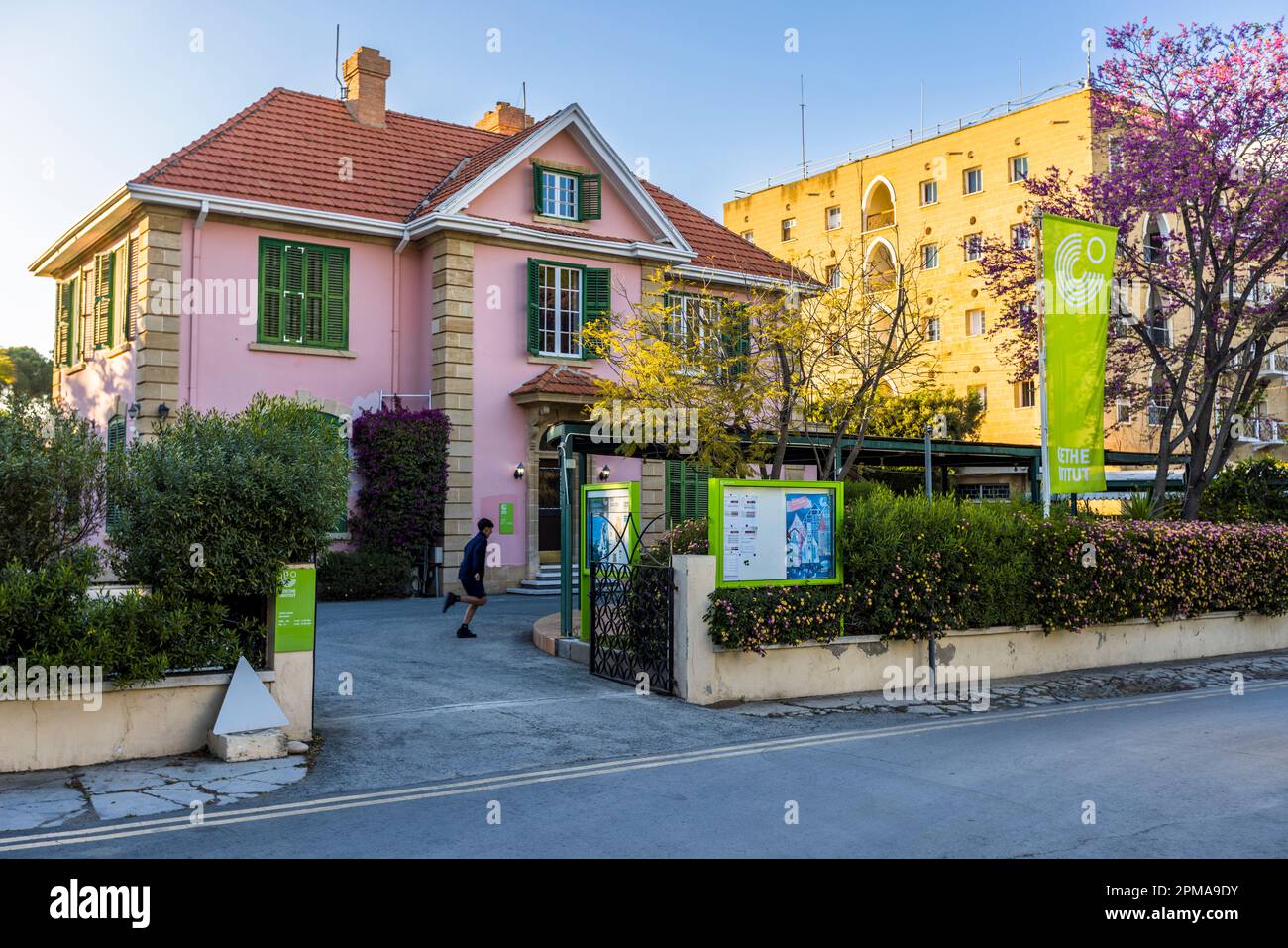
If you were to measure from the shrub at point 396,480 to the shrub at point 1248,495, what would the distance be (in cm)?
1479

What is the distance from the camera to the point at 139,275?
808 inches

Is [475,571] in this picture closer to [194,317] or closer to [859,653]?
[859,653]

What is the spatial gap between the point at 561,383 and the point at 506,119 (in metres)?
9.97

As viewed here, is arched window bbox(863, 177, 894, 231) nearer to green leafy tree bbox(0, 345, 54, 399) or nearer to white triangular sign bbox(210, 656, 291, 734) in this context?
green leafy tree bbox(0, 345, 54, 399)

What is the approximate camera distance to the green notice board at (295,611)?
9227 mm

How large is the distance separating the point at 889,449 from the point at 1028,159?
83.2 ft

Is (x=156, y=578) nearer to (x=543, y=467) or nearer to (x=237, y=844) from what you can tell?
(x=237, y=844)

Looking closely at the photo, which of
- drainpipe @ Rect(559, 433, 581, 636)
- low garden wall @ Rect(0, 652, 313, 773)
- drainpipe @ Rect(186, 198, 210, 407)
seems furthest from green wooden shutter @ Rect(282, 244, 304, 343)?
low garden wall @ Rect(0, 652, 313, 773)

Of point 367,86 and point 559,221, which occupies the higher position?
point 367,86

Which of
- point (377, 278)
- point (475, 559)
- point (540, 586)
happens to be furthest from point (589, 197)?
point (475, 559)

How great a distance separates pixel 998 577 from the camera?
13328mm

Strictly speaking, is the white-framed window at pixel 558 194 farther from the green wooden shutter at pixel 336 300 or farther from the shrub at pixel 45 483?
the shrub at pixel 45 483

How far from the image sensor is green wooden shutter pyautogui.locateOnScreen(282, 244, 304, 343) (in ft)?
70.2

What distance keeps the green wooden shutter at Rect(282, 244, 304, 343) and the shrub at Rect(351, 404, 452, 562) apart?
2056 millimetres
